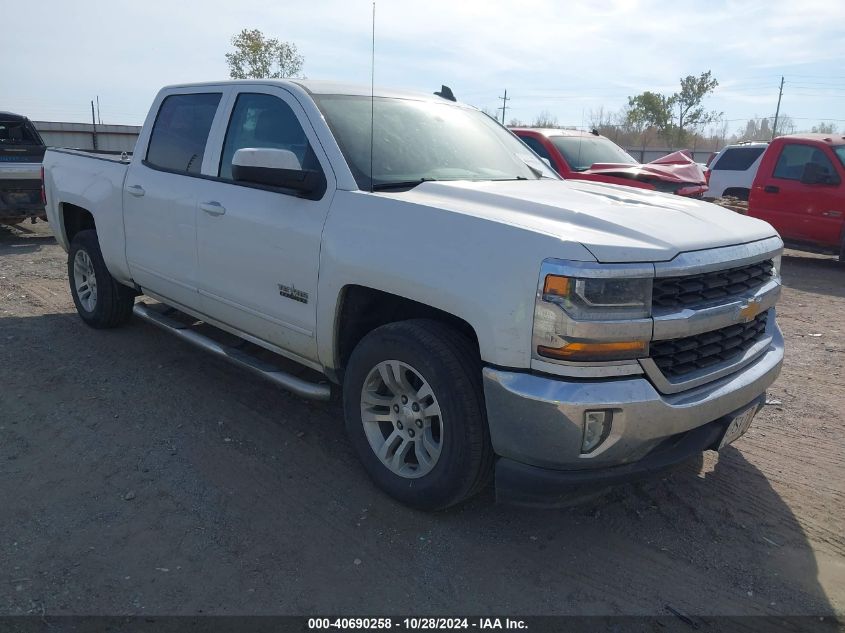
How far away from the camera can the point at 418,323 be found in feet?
10.3

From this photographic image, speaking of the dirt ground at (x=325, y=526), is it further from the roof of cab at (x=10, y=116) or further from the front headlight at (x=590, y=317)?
the roof of cab at (x=10, y=116)

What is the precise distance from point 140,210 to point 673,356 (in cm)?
375

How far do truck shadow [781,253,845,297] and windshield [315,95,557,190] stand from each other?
591 centimetres

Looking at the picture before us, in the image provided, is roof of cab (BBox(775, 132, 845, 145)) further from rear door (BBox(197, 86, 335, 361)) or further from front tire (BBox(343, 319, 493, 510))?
front tire (BBox(343, 319, 493, 510))

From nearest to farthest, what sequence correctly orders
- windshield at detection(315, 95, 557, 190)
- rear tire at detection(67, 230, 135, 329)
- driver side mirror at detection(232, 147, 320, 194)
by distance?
driver side mirror at detection(232, 147, 320, 194), windshield at detection(315, 95, 557, 190), rear tire at detection(67, 230, 135, 329)

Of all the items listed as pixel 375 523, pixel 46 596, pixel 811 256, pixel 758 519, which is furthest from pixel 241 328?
pixel 811 256

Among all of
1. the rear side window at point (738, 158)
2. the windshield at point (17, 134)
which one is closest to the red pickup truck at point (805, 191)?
the rear side window at point (738, 158)

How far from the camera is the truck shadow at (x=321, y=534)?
108 inches

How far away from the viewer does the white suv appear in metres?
14.7

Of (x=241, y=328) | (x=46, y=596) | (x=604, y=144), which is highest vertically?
(x=604, y=144)

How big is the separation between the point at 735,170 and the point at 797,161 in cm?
485

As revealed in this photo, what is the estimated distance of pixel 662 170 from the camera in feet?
32.8

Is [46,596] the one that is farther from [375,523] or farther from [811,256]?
[811,256]

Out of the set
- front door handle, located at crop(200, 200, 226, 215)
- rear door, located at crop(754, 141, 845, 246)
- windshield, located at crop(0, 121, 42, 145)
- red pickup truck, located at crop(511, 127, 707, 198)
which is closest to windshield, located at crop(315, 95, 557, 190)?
front door handle, located at crop(200, 200, 226, 215)
